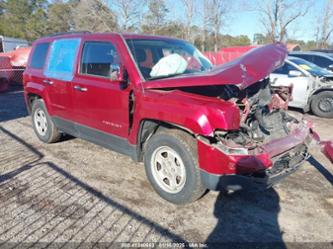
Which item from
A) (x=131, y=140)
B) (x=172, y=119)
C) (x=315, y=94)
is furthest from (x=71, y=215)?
(x=315, y=94)

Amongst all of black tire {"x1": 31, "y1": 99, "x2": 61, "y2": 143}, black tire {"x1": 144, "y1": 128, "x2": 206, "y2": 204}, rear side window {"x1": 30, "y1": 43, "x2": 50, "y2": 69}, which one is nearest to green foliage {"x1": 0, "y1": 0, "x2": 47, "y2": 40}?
rear side window {"x1": 30, "y1": 43, "x2": 50, "y2": 69}

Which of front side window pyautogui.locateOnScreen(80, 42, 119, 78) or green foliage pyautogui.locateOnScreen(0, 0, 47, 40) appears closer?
front side window pyautogui.locateOnScreen(80, 42, 119, 78)

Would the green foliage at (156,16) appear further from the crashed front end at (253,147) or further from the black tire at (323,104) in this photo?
the crashed front end at (253,147)

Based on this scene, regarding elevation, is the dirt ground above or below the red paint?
below

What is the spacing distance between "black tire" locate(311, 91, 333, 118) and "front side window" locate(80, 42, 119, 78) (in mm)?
6545

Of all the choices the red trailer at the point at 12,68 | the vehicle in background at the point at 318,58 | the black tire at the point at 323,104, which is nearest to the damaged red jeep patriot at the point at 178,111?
the black tire at the point at 323,104

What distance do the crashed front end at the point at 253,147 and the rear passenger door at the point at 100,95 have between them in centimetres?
133

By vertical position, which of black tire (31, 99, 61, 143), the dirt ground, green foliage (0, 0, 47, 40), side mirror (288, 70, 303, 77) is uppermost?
green foliage (0, 0, 47, 40)

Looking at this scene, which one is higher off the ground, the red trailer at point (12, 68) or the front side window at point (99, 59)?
the front side window at point (99, 59)

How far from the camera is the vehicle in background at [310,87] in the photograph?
8.39 metres

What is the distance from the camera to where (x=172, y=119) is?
332 cm

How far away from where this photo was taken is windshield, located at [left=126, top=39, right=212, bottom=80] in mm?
4000

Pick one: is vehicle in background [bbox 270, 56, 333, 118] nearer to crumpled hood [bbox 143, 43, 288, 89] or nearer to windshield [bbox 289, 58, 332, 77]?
windshield [bbox 289, 58, 332, 77]

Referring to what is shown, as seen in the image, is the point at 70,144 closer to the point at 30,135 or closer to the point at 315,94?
the point at 30,135
